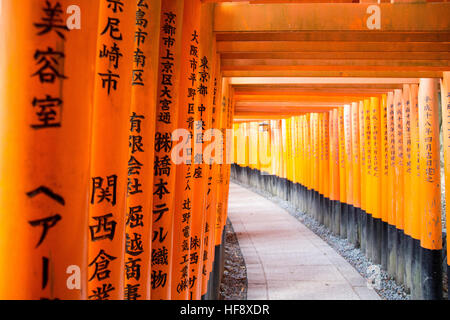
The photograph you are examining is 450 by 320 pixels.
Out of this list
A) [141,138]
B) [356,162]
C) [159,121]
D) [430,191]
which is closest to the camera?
[141,138]

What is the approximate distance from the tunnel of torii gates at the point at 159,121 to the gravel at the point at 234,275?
72 cm

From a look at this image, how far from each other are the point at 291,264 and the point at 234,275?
156cm

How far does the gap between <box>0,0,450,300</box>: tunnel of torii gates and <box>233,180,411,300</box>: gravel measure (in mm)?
259

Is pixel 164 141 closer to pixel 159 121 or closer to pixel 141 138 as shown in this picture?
pixel 159 121

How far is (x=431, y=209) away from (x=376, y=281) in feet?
7.80

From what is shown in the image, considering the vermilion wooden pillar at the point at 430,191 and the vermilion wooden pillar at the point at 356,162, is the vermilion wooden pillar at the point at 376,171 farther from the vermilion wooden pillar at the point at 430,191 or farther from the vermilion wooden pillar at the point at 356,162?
the vermilion wooden pillar at the point at 430,191

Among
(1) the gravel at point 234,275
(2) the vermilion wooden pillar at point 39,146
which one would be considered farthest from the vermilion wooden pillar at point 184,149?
(1) the gravel at point 234,275

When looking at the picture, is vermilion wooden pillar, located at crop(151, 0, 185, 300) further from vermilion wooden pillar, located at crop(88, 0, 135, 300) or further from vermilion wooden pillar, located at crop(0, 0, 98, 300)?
vermilion wooden pillar, located at crop(0, 0, 98, 300)

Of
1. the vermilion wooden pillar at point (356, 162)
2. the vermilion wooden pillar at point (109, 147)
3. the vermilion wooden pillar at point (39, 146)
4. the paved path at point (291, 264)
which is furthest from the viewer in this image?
the vermilion wooden pillar at point (356, 162)

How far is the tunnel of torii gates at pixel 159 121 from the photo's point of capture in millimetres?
1043

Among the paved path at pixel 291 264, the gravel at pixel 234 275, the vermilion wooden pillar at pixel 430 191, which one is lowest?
the gravel at pixel 234 275

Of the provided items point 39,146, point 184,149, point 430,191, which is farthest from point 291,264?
point 39,146

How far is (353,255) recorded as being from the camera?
30.0ft
